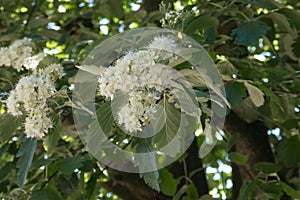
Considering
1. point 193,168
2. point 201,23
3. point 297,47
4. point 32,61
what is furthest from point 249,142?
point 32,61

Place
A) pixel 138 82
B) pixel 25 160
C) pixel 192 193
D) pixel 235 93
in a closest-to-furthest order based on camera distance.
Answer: pixel 138 82, pixel 25 160, pixel 235 93, pixel 192 193

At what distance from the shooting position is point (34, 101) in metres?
1.44

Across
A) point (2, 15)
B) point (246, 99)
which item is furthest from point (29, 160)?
point (2, 15)

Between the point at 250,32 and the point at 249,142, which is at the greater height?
the point at 250,32

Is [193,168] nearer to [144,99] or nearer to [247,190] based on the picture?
[247,190]

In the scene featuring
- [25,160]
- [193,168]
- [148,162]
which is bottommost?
[193,168]

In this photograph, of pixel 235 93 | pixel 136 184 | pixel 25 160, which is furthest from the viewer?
pixel 136 184

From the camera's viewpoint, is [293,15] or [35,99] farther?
[293,15]

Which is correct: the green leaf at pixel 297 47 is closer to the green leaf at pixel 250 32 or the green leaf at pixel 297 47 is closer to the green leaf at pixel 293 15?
the green leaf at pixel 293 15

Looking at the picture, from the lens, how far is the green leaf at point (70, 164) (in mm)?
1686

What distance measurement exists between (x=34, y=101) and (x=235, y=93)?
633 mm

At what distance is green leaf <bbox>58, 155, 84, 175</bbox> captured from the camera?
1.69 m

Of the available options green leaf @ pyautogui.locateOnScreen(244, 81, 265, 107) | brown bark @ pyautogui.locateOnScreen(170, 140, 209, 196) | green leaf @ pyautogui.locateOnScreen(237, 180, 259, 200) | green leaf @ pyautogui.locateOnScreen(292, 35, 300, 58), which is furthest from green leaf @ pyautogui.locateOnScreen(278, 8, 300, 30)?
brown bark @ pyautogui.locateOnScreen(170, 140, 209, 196)

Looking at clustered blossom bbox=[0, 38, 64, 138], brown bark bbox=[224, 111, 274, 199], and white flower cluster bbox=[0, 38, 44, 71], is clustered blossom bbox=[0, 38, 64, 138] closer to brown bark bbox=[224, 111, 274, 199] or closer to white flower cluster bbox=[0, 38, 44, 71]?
white flower cluster bbox=[0, 38, 44, 71]
